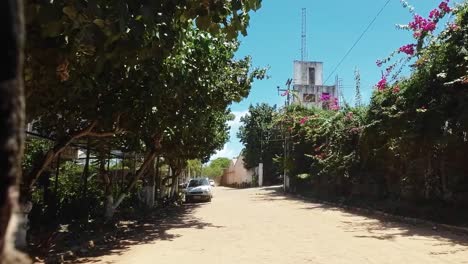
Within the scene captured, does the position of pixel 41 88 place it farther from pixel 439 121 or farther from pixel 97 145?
pixel 439 121

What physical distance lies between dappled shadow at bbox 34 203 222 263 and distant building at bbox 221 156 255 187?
41921 millimetres

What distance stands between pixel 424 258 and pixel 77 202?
11.3 meters

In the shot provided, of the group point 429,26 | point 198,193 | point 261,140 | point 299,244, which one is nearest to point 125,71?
point 299,244

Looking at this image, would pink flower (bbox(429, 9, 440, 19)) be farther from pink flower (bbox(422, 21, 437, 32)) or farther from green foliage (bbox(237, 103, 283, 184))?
green foliage (bbox(237, 103, 283, 184))

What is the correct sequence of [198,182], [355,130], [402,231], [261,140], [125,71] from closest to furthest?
1. [125,71]
2. [402,231]
3. [355,130]
4. [198,182]
5. [261,140]

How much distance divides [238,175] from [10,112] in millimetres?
74829

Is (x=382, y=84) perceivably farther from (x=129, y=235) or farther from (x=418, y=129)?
(x=129, y=235)

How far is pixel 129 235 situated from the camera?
15.0 meters

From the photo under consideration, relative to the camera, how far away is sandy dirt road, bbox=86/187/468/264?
32.4 feet

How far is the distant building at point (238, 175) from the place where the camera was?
206ft

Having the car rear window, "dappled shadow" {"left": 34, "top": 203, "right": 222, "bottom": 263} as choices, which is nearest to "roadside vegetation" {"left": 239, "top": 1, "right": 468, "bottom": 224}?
"dappled shadow" {"left": 34, "top": 203, "right": 222, "bottom": 263}

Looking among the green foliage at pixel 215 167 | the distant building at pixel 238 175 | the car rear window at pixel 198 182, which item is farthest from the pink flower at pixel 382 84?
the green foliage at pixel 215 167

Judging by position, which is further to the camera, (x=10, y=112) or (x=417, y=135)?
(x=417, y=135)

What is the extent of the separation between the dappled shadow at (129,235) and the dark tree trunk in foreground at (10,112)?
945cm
